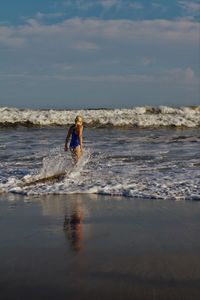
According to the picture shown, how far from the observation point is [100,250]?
17.4 ft

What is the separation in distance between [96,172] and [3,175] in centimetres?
235

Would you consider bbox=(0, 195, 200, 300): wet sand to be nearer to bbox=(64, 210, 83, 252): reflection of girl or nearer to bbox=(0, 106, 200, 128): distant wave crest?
bbox=(64, 210, 83, 252): reflection of girl

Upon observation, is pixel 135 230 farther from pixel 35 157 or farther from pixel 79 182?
pixel 35 157

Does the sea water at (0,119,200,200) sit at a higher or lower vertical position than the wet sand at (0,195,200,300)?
higher

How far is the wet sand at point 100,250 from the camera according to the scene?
4.16 m

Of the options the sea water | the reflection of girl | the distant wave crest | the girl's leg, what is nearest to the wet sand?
the reflection of girl

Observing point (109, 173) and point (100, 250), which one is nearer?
point (100, 250)

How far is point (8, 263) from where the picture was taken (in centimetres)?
486

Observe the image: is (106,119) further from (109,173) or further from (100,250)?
(100,250)

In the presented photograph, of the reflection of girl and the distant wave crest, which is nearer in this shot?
the reflection of girl

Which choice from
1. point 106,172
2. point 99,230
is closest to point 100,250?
point 99,230

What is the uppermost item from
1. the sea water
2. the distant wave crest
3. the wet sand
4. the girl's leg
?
the distant wave crest

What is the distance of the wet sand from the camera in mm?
4156

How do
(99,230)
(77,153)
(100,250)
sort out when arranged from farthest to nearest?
(77,153) → (99,230) → (100,250)
